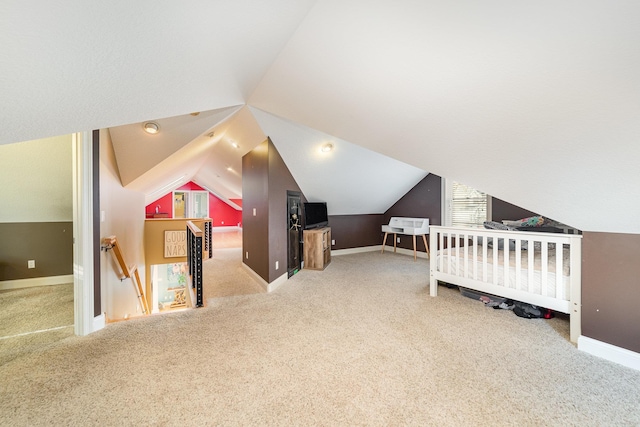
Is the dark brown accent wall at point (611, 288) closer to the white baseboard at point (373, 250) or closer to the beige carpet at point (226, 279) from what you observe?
the beige carpet at point (226, 279)

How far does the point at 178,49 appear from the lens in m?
1.40

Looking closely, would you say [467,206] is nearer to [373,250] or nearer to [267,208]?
[373,250]

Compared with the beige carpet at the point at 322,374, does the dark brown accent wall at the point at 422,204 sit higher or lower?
higher

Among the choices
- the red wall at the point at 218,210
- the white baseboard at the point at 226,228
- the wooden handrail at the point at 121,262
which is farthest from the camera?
the white baseboard at the point at 226,228

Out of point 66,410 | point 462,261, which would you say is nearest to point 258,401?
point 66,410

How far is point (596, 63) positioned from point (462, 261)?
8.11 ft

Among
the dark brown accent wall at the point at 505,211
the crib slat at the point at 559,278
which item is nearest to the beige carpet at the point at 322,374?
the crib slat at the point at 559,278

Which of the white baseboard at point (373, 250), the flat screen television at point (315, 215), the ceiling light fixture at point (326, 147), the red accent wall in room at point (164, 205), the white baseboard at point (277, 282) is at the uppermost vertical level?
the ceiling light fixture at point (326, 147)

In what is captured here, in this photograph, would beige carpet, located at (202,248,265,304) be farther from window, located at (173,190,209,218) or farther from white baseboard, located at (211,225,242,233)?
window, located at (173,190,209,218)

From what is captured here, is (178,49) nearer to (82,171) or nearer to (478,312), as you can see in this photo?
(82,171)

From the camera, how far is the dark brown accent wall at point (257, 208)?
3885 millimetres

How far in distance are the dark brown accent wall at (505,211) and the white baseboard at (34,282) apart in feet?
23.9

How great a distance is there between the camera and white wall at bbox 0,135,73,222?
318 cm

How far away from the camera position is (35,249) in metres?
3.96
